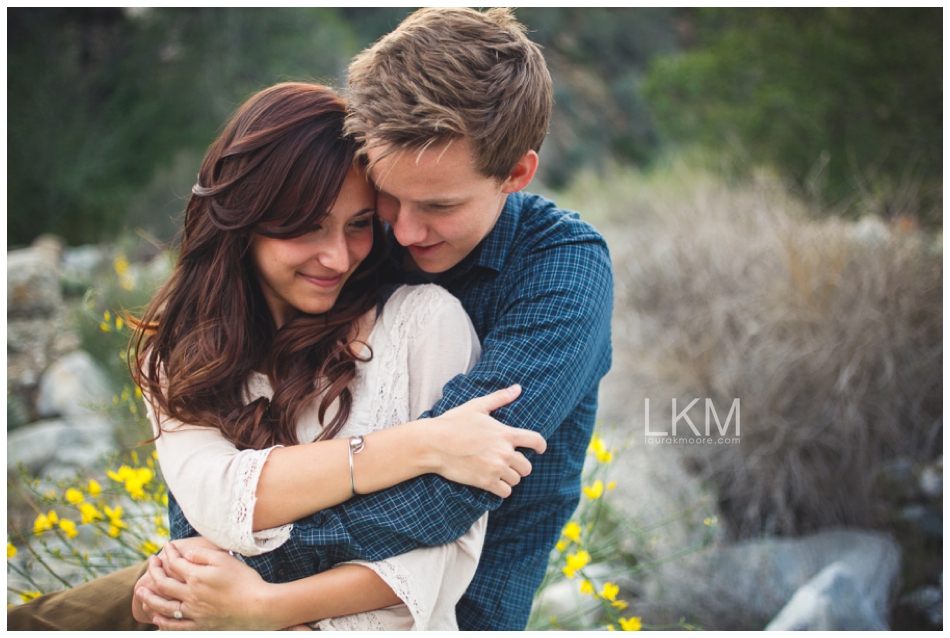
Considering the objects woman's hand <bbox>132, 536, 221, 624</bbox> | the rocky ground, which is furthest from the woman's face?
the rocky ground

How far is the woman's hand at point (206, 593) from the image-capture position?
142 cm

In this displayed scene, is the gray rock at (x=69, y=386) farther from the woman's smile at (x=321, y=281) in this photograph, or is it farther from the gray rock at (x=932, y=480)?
the gray rock at (x=932, y=480)

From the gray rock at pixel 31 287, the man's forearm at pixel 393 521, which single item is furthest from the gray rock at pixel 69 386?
the man's forearm at pixel 393 521

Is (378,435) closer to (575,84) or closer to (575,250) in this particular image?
(575,250)

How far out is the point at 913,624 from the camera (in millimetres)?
3066

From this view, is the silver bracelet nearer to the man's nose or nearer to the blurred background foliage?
the man's nose

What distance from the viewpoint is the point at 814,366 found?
3553 millimetres

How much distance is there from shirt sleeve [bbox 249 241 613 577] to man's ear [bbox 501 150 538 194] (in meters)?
0.19

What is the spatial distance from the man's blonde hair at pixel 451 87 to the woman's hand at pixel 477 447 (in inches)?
22.2

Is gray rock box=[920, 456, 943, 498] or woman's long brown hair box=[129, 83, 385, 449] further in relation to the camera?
gray rock box=[920, 456, 943, 498]

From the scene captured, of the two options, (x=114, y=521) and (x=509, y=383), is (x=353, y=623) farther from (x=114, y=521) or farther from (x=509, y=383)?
(x=114, y=521)

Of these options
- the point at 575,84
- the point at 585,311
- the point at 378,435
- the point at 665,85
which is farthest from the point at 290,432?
the point at 575,84

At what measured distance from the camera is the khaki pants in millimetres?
1572

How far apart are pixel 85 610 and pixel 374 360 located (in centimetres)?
88
